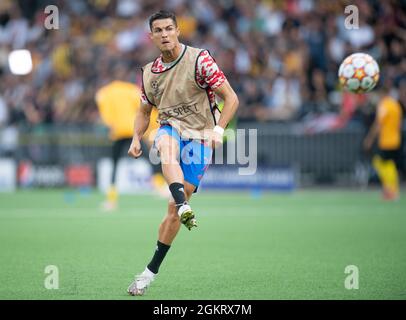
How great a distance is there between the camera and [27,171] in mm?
23766

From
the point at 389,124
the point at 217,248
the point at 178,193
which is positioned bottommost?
the point at 217,248

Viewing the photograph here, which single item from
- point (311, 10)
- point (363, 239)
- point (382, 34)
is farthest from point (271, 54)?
point (363, 239)

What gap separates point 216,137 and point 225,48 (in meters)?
16.9

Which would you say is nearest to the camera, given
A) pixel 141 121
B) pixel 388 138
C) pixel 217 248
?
pixel 141 121

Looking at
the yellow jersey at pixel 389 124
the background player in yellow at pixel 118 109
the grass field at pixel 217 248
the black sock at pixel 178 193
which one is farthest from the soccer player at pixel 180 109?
the yellow jersey at pixel 389 124

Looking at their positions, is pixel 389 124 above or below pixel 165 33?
below

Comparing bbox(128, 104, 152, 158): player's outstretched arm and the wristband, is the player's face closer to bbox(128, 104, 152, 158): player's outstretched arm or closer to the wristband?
bbox(128, 104, 152, 158): player's outstretched arm

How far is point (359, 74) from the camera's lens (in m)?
12.6

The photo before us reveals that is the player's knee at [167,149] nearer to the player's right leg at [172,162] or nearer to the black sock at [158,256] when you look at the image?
the player's right leg at [172,162]

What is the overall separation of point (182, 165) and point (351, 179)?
15248 mm

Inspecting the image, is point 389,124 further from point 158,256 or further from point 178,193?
point 178,193

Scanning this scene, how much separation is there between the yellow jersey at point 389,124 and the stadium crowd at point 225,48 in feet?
3.27

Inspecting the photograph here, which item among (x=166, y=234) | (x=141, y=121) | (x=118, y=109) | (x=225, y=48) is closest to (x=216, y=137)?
(x=141, y=121)

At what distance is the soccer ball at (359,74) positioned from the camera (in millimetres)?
12555
